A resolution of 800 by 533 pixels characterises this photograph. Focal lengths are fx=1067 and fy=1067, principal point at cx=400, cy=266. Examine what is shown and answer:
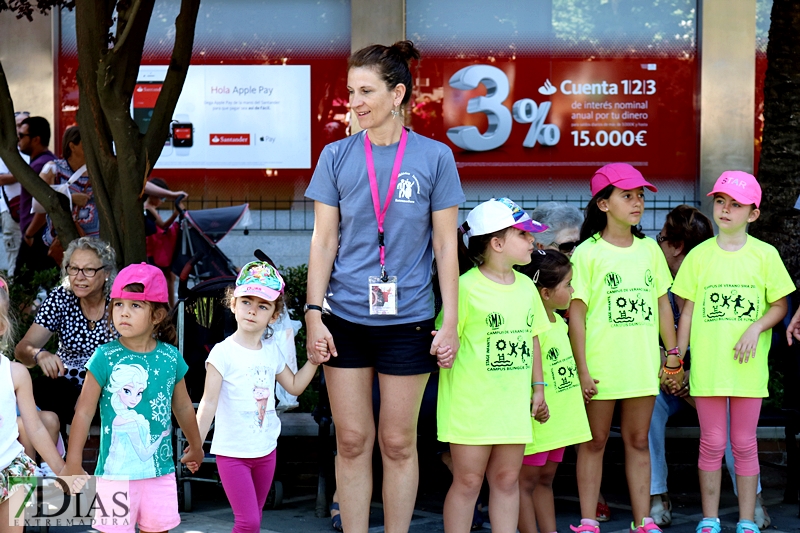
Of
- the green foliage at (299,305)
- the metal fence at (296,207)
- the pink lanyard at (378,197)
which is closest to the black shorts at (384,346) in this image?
the pink lanyard at (378,197)

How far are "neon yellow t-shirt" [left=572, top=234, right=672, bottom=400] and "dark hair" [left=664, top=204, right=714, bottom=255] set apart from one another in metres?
0.89

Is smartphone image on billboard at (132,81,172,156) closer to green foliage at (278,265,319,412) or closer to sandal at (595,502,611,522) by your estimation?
green foliage at (278,265,319,412)

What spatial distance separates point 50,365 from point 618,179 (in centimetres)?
308

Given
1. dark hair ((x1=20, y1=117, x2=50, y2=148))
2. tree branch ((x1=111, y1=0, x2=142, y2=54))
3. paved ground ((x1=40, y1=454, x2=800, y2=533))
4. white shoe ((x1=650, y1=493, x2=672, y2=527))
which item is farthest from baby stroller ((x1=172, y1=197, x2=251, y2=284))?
white shoe ((x1=650, y1=493, x2=672, y2=527))

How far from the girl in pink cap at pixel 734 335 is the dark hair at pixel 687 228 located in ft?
1.92

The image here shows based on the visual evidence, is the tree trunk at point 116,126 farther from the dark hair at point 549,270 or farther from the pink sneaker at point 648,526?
the pink sneaker at point 648,526

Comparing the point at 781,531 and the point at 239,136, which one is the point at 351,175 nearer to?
the point at 781,531

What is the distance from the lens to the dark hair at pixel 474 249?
4.76 meters

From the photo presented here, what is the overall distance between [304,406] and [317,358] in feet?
8.62

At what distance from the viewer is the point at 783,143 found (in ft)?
25.8

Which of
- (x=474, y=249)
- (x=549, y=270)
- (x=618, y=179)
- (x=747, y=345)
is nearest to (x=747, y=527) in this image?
(x=747, y=345)

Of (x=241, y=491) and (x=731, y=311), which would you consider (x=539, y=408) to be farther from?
(x=241, y=491)

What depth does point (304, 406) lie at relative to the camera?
22.5ft

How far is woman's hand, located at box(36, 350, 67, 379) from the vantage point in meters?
5.61
